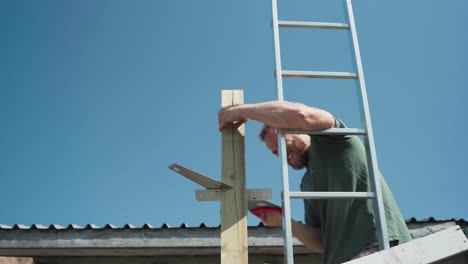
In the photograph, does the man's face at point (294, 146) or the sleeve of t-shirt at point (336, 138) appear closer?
the sleeve of t-shirt at point (336, 138)

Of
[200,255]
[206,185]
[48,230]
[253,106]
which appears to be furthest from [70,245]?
[253,106]

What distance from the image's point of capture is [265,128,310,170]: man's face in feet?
7.91

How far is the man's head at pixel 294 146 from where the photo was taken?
2.41m

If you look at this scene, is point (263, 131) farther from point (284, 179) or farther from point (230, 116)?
point (284, 179)

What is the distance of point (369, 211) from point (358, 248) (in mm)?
174

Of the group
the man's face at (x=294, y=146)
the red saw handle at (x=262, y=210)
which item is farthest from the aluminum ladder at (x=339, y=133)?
the red saw handle at (x=262, y=210)

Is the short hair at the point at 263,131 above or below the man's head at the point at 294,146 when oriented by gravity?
above

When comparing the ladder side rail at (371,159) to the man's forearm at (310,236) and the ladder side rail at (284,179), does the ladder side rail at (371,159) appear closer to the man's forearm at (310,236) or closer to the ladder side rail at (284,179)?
the ladder side rail at (284,179)

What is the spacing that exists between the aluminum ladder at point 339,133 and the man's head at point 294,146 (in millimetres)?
352

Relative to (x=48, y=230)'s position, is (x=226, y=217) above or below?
below

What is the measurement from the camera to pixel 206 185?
7.27ft

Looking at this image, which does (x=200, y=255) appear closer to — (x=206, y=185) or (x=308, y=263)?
(x=308, y=263)

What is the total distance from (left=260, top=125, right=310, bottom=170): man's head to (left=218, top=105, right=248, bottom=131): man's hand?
0.75 ft

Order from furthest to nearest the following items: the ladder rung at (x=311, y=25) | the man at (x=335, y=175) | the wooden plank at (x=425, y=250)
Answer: the ladder rung at (x=311, y=25) < the man at (x=335, y=175) < the wooden plank at (x=425, y=250)
